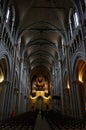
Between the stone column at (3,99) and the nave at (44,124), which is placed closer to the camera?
the nave at (44,124)

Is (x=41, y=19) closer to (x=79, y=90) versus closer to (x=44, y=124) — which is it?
(x=79, y=90)

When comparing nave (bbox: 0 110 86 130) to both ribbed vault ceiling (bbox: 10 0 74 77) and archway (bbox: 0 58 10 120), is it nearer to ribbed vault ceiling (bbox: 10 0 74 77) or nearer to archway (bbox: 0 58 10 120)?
archway (bbox: 0 58 10 120)

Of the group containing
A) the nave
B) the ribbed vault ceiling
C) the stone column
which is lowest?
the nave

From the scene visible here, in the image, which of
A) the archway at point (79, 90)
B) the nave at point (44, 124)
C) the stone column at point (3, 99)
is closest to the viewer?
the nave at point (44, 124)

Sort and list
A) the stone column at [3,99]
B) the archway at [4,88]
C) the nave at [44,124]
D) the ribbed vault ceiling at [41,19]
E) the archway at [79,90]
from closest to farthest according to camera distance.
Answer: the nave at [44,124], the stone column at [3,99], the archway at [4,88], the archway at [79,90], the ribbed vault ceiling at [41,19]

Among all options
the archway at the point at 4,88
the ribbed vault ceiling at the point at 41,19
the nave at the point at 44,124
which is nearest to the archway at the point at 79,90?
the nave at the point at 44,124

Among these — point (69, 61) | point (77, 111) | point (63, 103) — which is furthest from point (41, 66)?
point (77, 111)

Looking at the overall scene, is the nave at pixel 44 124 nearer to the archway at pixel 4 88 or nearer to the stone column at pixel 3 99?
the stone column at pixel 3 99

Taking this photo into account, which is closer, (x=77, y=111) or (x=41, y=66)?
(x=77, y=111)

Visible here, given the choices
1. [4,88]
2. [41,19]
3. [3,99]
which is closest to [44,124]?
[3,99]

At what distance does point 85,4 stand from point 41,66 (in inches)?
1330

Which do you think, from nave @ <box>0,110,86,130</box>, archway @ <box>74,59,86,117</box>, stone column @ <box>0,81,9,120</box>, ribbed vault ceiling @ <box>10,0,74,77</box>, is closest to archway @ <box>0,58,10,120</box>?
stone column @ <box>0,81,9,120</box>

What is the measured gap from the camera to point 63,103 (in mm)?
23766

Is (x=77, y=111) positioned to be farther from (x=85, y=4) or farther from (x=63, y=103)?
(x=85, y=4)
